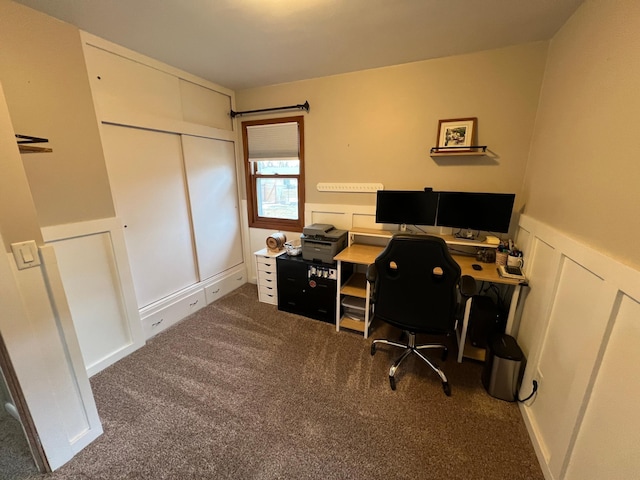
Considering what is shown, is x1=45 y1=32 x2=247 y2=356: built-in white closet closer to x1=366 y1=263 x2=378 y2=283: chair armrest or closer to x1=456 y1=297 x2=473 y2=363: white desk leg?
x1=366 y1=263 x2=378 y2=283: chair armrest

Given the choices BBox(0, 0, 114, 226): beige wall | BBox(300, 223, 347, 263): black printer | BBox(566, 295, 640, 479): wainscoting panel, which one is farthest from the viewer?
BBox(300, 223, 347, 263): black printer

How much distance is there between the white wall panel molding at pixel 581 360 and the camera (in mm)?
888

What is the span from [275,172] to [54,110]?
1.93m

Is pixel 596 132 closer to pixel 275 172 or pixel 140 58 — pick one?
pixel 275 172

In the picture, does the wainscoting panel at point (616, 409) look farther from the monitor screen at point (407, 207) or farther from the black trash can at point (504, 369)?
the monitor screen at point (407, 207)

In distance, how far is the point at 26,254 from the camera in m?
1.22

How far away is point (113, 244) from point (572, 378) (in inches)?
119

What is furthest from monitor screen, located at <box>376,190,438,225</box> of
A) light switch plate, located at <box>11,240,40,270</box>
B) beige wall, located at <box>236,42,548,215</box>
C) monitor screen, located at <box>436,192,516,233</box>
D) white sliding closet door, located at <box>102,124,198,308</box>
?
light switch plate, located at <box>11,240,40,270</box>

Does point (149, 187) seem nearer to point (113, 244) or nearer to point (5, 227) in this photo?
point (113, 244)

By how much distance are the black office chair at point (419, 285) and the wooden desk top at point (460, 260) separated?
211 millimetres

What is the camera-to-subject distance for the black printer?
2.54 m

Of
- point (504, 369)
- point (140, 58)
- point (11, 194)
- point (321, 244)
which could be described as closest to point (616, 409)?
point (504, 369)

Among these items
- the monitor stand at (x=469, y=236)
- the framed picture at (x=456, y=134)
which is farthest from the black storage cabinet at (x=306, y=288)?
the framed picture at (x=456, y=134)

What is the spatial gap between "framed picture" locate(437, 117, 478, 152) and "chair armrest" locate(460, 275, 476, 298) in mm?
1156
